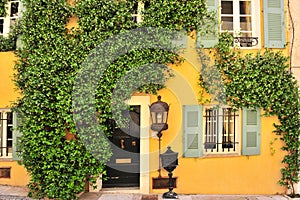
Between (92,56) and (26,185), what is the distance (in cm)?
337

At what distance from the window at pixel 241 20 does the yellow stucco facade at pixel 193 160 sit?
273 mm

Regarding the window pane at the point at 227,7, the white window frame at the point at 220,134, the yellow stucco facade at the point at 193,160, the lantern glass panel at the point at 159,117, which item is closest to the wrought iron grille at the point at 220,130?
the white window frame at the point at 220,134

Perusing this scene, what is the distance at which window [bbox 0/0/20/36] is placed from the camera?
23.6ft

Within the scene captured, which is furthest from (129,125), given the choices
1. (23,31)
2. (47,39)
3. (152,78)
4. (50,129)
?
(23,31)

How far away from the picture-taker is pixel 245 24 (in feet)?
24.0

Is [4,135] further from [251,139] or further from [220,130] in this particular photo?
[251,139]

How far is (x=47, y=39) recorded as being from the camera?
253 inches

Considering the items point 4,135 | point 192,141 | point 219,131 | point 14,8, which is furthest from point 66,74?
point 219,131

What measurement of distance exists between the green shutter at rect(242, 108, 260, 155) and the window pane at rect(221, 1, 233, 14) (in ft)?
8.10

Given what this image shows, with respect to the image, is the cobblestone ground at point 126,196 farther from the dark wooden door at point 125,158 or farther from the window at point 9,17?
the window at point 9,17

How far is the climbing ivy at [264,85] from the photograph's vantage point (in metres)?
6.71

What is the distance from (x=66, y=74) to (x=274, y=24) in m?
5.00

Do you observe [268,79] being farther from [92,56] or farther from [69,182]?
[69,182]

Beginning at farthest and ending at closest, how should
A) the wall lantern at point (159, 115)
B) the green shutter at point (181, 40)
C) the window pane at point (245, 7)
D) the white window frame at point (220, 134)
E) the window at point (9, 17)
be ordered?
the window pane at point (245, 7)
the window at point (9, 17)
the white window frame at point (220, 134)
the green shutter at point (181, 40)
the wall lantern at point (159, 115)
